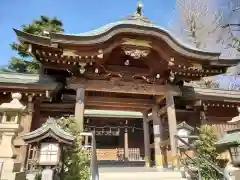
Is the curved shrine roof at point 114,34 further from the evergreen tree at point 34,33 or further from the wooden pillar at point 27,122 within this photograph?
the evergreen tree at point 34,33

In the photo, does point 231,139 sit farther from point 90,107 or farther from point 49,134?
point 90,107

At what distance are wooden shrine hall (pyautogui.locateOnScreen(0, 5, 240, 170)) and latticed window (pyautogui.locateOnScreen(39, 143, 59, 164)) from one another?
5.26 feet

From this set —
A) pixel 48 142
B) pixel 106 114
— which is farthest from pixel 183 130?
pixel 106 114

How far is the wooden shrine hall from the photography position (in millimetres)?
6789

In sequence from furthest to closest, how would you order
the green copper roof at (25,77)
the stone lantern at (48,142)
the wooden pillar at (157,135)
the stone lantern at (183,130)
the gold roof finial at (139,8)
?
the gold roof finial at (139,8), the wooden pillar at (157,135), the green copper roof at (25,77), the stone lantern at (183,130), the stone lantern at (48,142)

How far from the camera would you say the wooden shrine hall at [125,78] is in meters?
6.79

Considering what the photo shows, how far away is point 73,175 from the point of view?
5195 mm

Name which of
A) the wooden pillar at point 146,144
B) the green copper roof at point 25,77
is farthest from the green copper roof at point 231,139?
the green copper roof at point 25,77

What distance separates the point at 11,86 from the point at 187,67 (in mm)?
6542

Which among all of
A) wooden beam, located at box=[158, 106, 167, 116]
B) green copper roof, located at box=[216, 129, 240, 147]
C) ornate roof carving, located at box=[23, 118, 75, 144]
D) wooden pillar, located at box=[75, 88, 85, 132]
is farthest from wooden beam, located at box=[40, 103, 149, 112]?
green copper roof, located at box=[216, 129, 240, 147]

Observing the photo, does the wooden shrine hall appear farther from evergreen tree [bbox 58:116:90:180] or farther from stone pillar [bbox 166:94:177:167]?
evergreen tree [bbox 58:116:90:180]

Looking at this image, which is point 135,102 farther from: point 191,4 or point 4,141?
point 191,4

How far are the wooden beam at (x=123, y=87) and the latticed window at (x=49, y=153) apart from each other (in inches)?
109

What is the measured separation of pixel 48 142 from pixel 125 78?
410 centimetres
